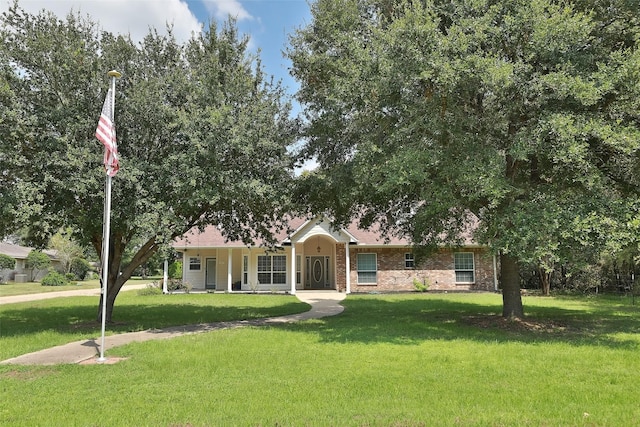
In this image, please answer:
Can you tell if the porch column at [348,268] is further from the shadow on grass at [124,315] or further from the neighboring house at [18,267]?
the neighboring house at [18,267]

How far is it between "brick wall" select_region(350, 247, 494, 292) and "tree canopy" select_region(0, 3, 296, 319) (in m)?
15.2

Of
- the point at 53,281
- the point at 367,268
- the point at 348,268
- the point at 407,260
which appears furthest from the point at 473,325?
the point at 53,281

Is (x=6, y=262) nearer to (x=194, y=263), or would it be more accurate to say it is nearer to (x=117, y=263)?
(x=194, y=263)

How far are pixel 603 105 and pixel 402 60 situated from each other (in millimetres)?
4627

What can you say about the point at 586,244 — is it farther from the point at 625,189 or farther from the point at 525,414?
the point at 525,414

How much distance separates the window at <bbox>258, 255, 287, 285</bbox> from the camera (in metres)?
28.1

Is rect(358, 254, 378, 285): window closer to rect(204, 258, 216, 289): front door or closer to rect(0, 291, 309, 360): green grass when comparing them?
rect(0, 291, 309, 360): green grass

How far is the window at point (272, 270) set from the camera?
28141 mm

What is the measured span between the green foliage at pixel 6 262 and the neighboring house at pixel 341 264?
1829 cm

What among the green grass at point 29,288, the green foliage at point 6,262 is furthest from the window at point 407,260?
the green foliage at point 6,262

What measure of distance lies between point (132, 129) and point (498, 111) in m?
8.99

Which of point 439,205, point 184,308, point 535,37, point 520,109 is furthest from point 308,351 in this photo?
point 184,308

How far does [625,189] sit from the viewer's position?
11.6 m

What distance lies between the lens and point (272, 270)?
28203mm
